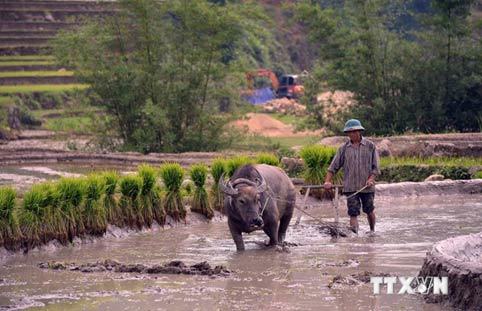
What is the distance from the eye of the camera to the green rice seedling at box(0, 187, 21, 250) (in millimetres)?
14852

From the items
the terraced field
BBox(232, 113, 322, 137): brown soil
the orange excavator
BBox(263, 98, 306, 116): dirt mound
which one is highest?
the terraced field

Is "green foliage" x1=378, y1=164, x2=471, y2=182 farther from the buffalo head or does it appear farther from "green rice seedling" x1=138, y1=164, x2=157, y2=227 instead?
the buffalo head

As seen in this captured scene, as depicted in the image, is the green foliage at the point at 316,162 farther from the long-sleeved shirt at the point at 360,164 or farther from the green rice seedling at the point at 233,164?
the long-sleeved shirt at the point at 360,164

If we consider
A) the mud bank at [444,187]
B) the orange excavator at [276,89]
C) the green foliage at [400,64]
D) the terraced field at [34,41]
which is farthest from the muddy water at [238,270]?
the orange excavator at [276,89]

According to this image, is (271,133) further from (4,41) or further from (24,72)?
(4,41)

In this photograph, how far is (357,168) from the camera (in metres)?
16.3

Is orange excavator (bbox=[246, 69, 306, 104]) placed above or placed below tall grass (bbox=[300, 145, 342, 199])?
below

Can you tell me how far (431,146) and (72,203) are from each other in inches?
459

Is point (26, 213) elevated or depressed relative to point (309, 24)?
depressed

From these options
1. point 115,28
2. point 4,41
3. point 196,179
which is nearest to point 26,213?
point 196,179

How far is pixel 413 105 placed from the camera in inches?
1238

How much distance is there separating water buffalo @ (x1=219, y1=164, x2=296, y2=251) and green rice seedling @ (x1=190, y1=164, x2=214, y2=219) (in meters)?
2.55

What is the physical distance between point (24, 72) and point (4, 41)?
3582mm

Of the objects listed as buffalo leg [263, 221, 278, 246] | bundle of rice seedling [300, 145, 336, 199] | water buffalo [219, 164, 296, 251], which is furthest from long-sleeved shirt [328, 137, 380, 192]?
bundle of rice seedling [300, 145, 336, 199]
